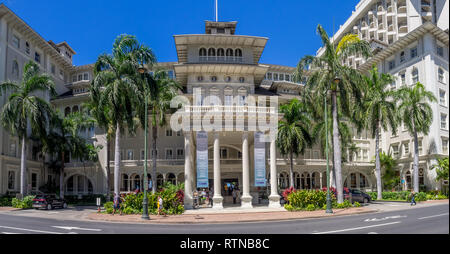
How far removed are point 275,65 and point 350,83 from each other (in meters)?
31.3

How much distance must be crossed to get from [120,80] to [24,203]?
1570cm

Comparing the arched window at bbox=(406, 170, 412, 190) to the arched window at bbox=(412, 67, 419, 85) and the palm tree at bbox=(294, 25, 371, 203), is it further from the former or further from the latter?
the palm tree at bbox=(294, 25, 371, 203)

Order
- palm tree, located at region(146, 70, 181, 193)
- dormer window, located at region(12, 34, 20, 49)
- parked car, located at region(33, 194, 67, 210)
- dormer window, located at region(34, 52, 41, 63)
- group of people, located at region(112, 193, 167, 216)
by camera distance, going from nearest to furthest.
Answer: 1. group of people, located at region(112, 193, 167, 216)
2. parked car, located at region(33, 194, 67, 210)
3. palm tree, located at region(146, 70, 181, 193)
4. dormer window, located at region(12, 34, 20, 49)
5. dormer window, located at region(34, 52, 41, 63)

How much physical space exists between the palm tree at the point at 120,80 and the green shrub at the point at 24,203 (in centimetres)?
1044

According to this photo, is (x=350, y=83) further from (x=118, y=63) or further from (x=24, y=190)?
(x=24, y=190)

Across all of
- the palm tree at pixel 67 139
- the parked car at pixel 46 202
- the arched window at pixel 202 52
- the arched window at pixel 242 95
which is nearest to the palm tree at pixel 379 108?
the arched window at pixel 242 95

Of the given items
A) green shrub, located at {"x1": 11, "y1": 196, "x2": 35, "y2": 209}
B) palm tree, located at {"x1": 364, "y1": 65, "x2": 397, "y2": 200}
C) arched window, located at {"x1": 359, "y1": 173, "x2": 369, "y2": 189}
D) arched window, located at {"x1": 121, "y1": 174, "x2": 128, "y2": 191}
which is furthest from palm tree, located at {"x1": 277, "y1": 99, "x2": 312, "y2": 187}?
green shrub, located at {"x1": 11, "y1": 196, "x2": 35, "y2": 209}

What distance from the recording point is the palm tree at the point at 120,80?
30828mm

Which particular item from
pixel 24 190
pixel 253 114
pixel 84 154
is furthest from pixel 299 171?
pixel 24 190

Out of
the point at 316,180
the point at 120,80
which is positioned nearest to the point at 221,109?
the point at 120,80

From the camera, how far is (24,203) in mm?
34594

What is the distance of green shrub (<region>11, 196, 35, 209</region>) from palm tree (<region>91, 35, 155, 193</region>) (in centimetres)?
1044

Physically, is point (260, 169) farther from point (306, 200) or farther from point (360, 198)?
point (360, 198)

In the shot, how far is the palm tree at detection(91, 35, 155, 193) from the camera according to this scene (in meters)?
30.8
